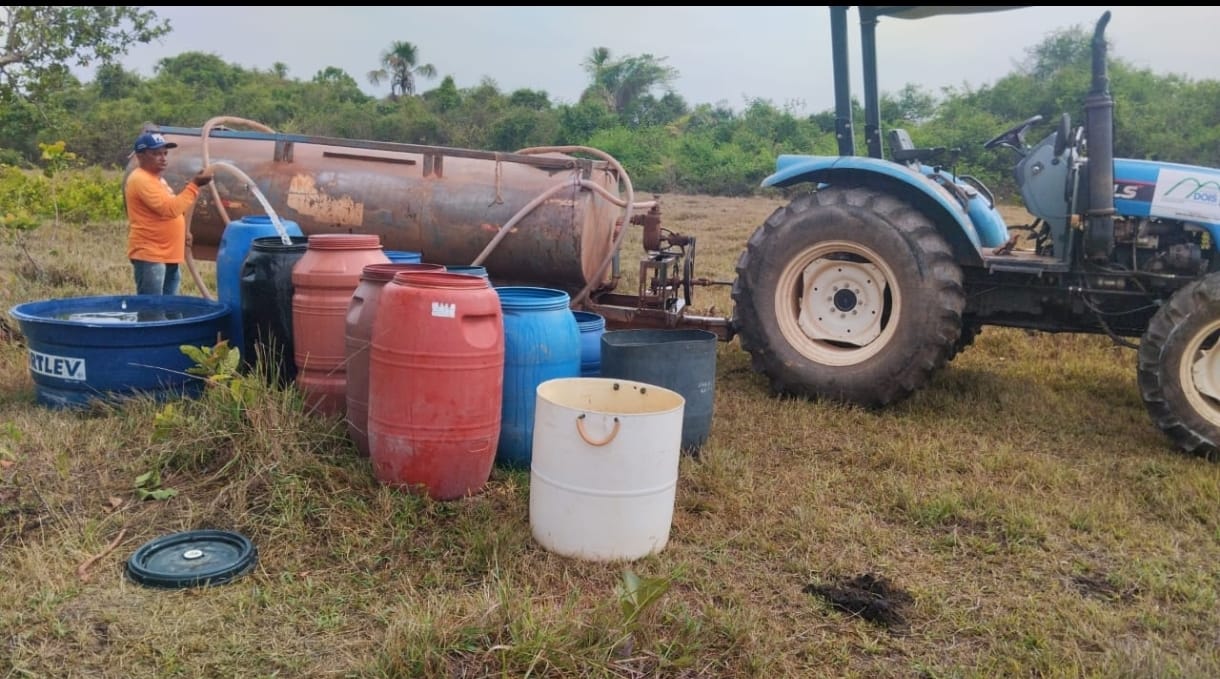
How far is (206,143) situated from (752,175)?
705 inches

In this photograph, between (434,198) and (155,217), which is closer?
(155,217)

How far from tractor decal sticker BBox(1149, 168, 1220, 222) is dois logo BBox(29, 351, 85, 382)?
575 cm

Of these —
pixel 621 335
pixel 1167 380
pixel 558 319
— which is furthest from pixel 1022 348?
pixel 558 319

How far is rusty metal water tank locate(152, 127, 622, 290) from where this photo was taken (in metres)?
5.58

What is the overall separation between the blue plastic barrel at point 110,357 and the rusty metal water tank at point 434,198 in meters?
1.53

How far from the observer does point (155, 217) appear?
536 cm

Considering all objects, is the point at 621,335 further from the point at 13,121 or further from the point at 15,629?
the point at 13,121

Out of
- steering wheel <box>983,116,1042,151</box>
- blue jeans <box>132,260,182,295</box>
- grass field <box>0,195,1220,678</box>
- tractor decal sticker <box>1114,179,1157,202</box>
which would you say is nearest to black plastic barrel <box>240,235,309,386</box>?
grass field <box>0,195,1220,678</box>

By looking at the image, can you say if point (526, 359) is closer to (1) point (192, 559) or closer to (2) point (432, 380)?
(2) point (432, 380)

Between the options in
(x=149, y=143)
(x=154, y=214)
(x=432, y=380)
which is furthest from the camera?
(x=154, y=214)

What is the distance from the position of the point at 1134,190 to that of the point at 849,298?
169cm

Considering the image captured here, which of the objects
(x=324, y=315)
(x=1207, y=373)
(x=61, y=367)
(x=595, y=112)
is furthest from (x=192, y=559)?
(x=595, y=112)

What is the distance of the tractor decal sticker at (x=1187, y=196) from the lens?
15.9 feet

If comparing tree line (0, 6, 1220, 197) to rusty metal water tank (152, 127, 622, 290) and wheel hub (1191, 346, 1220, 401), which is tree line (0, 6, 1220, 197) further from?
wheel hub (1191, 346, 1220, 401)
